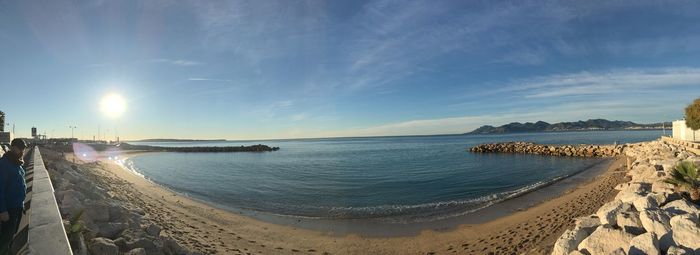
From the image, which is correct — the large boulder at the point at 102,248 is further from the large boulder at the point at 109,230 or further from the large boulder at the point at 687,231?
the large boulder at the point at 687,231

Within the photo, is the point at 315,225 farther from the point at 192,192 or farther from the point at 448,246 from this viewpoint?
the point at 192,192

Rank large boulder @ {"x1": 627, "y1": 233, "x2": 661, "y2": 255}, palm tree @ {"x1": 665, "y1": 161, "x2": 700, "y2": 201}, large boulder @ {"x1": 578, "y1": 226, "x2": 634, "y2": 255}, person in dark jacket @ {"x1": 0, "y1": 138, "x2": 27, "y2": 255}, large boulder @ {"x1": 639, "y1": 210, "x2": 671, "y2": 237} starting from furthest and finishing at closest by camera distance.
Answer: palm tree @ {"x1": 665, "y1": 161, "x2": 700, "y2": 201} → large boulder @ {"x1": 639, "y1": 210, "x2": 671, "y2": 237} → large boulder @ {"x1": 578, "y1": 226, "x2": 634, "y2": 255} → large boulder @ {"x1": 627, "y1": 233, "x2": 661, "y2": 255} → person in dark jacket @ {"x1": 0, "y1": 138, "x2": 27, "y2": 255}

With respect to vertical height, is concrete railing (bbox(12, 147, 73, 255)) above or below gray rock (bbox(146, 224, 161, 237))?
above

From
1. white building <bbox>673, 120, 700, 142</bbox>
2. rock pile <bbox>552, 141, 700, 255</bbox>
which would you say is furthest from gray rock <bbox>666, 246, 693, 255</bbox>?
white building <bbox>673, 120, 700, 142</bbox>

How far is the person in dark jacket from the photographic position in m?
5.12

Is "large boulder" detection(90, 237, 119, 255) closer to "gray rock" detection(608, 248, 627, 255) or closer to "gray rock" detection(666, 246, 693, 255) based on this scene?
"gray rock" detection(608, 248, 627, 255)

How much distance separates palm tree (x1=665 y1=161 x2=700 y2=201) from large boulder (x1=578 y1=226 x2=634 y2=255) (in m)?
5.59

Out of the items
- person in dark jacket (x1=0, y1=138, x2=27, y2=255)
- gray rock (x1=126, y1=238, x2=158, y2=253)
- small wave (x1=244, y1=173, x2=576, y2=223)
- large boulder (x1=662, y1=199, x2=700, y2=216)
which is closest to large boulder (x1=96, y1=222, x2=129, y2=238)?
gray rock (x1=126, y1=238, x2=158, y2=253)

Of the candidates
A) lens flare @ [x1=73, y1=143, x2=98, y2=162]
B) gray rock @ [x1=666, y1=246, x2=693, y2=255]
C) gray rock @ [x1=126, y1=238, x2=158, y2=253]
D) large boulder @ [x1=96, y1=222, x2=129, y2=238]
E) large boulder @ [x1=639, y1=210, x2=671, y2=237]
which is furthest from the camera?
lens flare @ [x1=73, y1=143, x2=98, y2=162]

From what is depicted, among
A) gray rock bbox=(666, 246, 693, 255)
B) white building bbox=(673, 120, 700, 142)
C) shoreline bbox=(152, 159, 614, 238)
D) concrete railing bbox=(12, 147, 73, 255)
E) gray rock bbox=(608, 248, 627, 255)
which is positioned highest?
white building bbox=(673, 120, 700, 142)

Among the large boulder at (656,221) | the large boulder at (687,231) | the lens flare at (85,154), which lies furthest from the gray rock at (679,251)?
the lens flare at (85,154)

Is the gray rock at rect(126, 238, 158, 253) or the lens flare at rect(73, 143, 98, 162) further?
the lens flare at rect(73, 143, 98, 162)

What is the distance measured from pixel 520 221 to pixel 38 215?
1368 cm

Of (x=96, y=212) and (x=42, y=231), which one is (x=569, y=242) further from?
(x=96, y=212)
